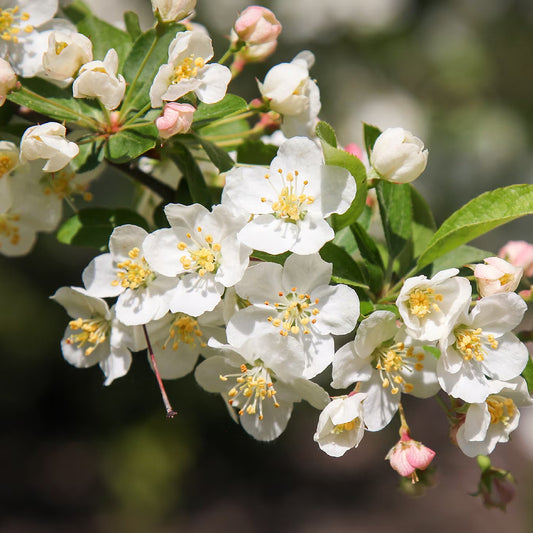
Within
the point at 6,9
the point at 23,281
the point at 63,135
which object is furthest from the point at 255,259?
the point at 23,281

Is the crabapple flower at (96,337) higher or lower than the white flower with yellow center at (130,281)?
lower

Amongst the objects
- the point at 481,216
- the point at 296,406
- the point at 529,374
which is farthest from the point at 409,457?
the point at 296,406

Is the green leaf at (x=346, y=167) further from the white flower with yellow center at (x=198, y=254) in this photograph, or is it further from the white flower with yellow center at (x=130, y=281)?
the white flower with yellow center at (x=130, y=281)

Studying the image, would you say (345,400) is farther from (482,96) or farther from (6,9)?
(482,96)

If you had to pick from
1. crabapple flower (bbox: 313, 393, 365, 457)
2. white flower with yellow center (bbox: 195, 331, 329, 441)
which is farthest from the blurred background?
crabapple flower (bbox: 313, 393, 365, 457)

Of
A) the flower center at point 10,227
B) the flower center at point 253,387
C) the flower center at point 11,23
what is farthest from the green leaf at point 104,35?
the flower center at point 253,387

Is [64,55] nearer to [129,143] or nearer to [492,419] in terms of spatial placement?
[129,143]

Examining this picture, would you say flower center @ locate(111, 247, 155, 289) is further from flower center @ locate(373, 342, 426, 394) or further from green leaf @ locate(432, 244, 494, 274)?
green leaf @ locate(432, 244, 494, 274)
